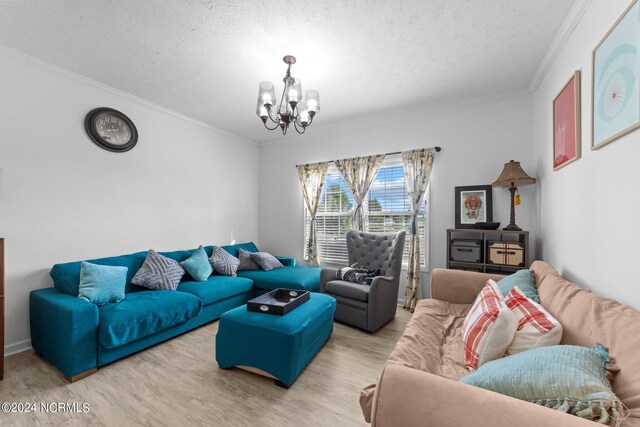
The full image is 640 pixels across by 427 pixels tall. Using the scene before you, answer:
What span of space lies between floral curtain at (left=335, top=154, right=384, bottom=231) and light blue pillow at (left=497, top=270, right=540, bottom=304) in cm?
229

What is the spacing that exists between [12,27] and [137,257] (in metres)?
2.25

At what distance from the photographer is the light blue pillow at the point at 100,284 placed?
2359 millimetres

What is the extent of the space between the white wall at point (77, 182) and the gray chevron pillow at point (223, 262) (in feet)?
1.53

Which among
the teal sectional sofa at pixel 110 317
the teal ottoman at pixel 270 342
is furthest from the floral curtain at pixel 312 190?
the teal ottoman at pixel 270 342

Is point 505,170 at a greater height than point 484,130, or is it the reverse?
point 484,130

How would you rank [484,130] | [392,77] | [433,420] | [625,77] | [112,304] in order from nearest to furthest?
[433,420] < [625,77] < [112,304] < [392,77] < [484,130]

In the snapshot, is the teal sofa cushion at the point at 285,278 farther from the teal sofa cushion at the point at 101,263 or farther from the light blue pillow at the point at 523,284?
the light blue pillow at the point at 523,284

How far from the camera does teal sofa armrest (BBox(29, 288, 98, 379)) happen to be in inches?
79.3

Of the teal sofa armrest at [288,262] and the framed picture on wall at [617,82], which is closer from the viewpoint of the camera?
the framed picture on wall at [617,82]

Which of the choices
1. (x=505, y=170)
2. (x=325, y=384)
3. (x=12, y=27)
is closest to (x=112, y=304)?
(x=325, y=384)

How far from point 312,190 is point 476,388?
12.9ft

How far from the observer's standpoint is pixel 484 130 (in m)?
3.35

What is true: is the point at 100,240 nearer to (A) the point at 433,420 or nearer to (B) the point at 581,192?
(A) the point at 433,420

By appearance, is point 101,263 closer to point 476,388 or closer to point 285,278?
point 285,278
